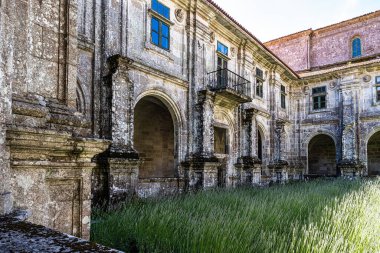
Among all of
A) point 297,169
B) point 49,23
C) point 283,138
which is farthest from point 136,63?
point 297,169

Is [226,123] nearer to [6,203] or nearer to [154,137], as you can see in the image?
[154,137]

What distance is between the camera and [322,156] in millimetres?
23484

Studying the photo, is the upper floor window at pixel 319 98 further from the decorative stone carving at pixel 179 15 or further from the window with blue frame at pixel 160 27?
the window with blue frame at pixel 160 27

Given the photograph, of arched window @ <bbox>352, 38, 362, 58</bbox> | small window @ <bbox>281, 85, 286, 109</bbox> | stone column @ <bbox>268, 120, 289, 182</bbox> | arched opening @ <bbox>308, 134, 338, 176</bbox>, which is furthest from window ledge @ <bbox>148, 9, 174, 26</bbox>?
arched window @ <bbox>352, 38, 362, 58</bbox>

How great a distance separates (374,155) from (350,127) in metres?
5.58

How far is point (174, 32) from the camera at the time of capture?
11.1 metres

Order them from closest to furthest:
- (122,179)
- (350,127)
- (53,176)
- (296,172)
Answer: (53,176)
(122,179)
(350,127)
(296,172)

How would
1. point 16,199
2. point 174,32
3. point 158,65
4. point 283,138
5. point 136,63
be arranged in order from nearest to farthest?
point 16,199 < point 136,63 < point 158,65 < point 174,32 < point 283,138

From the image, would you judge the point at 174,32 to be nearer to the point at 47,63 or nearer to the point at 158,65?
the point at 158,65

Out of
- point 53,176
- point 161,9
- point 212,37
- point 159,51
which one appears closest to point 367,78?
point 212,37

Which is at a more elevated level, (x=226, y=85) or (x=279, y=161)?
(x=226, y=85)

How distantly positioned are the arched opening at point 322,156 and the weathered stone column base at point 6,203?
22687 mm

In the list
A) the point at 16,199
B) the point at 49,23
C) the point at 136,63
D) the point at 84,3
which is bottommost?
the point at 16,199

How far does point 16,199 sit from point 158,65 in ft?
27.4
